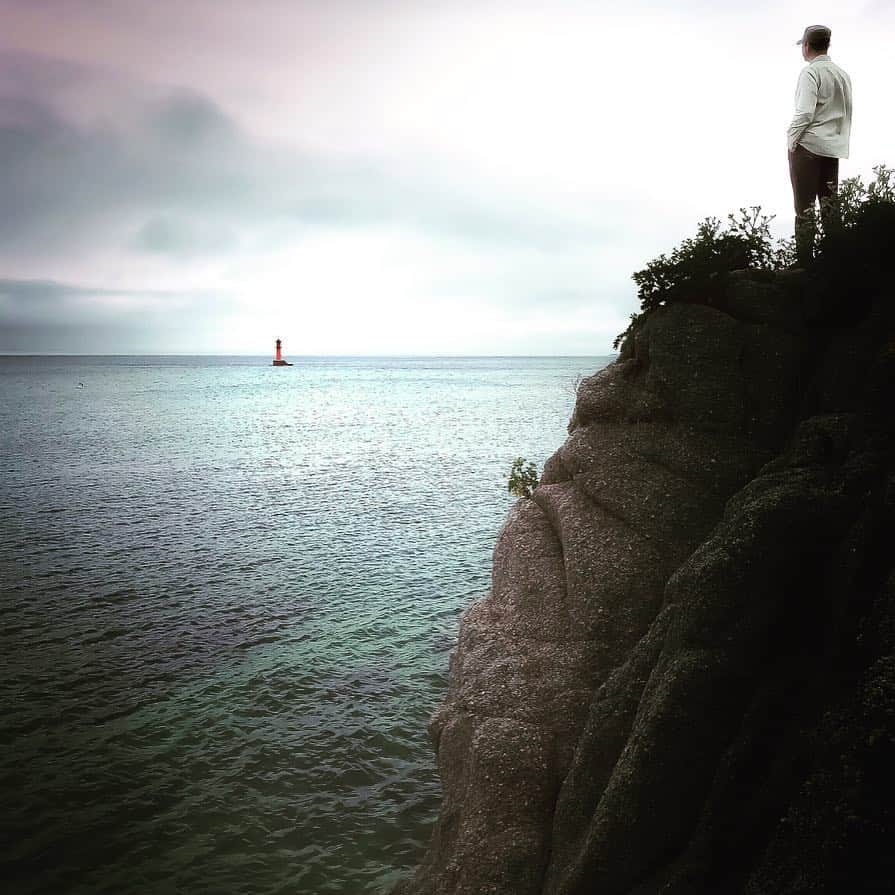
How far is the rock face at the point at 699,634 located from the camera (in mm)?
6598

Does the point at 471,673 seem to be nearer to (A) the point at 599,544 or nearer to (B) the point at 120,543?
(A) the point at 599,544

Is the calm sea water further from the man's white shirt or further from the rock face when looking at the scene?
A: the man's white shirt

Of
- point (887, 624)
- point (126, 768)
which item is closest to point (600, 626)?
point (887, 624)

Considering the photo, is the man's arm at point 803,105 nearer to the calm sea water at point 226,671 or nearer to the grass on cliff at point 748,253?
the grass on cliff at point 748,253

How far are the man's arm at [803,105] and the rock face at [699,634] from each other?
3.58 m

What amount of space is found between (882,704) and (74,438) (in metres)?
75.3

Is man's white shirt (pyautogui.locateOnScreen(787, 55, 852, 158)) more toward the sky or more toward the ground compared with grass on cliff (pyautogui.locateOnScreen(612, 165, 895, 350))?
more toward the sky

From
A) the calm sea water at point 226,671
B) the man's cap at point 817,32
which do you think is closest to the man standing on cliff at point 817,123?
the man's cap at point 817,32

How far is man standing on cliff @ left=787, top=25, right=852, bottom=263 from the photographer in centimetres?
1358

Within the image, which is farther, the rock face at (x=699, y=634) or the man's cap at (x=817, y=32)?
the man's cap at (x=817, y=32)

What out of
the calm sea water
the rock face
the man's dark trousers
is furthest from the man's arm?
the calm sea water

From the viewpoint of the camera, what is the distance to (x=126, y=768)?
1566 cm

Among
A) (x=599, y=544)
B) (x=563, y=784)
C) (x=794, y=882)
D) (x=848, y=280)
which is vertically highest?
(x=848, y=280)

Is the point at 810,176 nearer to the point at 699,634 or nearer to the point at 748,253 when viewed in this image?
the point at 748,253
